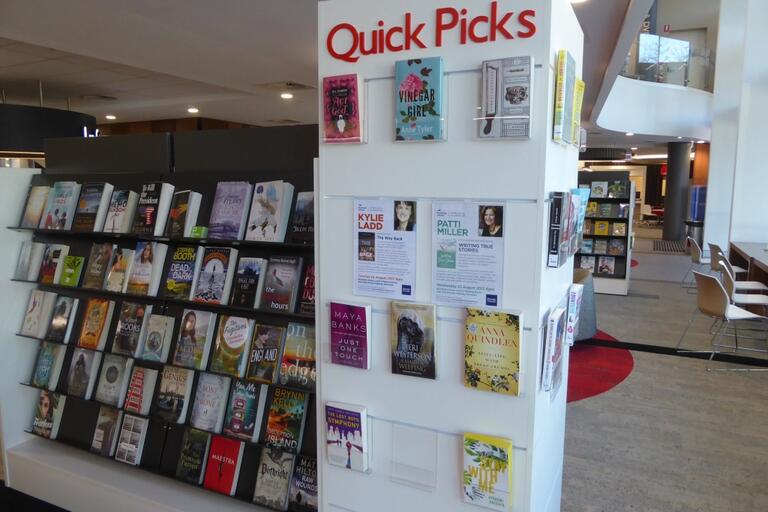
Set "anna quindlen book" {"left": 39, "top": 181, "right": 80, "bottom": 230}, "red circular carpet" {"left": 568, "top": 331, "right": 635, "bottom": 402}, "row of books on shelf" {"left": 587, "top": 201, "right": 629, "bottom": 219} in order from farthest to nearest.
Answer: "row of books on shelf" {"left": 587, "top": 201, "right": 629, "bottom": 219} < "red circular carpet" {"left": 568, "top": 331, "right": 635, "bottom": 402} < "anna quindlen book" {"left": 39, "top": 181, "right": 80, "bottom": 230}

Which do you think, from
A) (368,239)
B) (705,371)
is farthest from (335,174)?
(705,371)

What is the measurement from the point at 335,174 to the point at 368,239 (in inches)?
10.8

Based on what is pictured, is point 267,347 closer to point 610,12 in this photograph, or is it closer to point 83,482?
point 83,482

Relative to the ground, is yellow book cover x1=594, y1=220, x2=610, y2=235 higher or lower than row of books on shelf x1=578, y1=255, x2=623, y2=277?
higher

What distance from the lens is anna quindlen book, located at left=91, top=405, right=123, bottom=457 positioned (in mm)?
2934

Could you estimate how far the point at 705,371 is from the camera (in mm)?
4961

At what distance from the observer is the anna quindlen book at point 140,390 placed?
283 centimetres

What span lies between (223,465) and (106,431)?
0.83 m

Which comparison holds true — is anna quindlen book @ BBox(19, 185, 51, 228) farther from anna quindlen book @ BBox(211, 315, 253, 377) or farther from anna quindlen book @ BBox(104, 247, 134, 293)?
anna quindlen book @ BBox(211, 315, 253, 377)

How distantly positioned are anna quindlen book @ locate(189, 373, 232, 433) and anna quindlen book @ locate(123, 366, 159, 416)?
285 millimetres

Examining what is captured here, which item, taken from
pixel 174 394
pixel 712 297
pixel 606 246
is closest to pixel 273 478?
pixel 174 394

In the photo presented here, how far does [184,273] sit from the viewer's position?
9.00 feet

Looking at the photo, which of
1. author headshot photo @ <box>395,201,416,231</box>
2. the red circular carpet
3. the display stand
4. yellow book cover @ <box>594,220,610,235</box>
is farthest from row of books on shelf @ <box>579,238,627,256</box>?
author headshot photo @ <box>395,201,416,231</box>

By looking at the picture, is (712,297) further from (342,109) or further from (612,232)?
(342,109)
